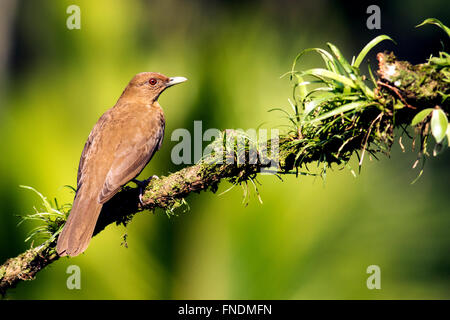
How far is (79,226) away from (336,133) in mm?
1801

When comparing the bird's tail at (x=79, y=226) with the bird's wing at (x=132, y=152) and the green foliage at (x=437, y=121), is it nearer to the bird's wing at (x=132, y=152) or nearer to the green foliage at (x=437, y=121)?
the bird's wing at (x=132, y=152)

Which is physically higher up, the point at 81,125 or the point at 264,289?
the point at 81,125

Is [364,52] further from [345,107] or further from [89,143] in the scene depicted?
[89,143]

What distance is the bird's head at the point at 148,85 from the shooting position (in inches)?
203

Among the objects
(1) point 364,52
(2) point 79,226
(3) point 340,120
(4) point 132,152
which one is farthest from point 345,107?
(4) point 132,152

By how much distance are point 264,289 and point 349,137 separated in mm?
1870

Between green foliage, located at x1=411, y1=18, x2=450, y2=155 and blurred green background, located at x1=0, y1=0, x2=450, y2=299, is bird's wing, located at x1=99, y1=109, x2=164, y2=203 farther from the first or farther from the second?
green foliage, located at x1=411, y1=18, x2=450, y2=155

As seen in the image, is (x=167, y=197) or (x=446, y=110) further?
(x=167, y=197)

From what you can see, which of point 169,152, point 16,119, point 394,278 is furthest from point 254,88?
point 16,119

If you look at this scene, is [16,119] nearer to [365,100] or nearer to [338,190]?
[338,190]

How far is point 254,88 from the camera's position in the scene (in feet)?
15.6

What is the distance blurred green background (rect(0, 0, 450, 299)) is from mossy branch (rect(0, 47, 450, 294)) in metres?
0.95

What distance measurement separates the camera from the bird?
11.9 ft

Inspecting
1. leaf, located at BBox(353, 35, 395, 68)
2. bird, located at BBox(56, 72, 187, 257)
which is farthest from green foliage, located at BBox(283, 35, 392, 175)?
bird, located at BBox(56, 72, 187, 257)
